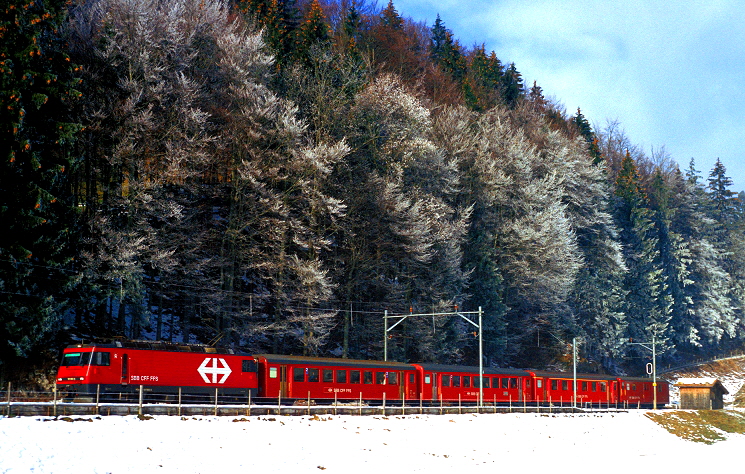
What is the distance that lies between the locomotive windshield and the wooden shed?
57.1m

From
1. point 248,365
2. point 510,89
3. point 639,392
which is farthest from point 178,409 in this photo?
point 510,89

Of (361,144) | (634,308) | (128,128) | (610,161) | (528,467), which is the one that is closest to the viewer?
(528,467)

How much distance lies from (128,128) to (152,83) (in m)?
3.51

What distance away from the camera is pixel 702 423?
60.8m

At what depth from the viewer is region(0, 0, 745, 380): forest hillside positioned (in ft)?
126

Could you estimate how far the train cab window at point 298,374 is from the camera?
4209 centimetres

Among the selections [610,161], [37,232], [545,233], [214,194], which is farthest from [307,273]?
[610,161]

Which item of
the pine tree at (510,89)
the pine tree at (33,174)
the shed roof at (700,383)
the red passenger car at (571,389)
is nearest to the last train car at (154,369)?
the pine tree at (33,174)

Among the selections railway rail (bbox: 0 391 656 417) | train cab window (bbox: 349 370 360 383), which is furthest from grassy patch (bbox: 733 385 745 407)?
train cab window (bbox: 349 370 360 383)

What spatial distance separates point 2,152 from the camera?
3572cm

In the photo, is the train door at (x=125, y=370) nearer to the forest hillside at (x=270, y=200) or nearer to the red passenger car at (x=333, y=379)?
the forest hillside at (x=270, y=200)

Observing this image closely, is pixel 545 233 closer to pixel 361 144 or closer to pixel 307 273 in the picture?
pixel 361 144

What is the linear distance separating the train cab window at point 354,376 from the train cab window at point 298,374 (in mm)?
3712

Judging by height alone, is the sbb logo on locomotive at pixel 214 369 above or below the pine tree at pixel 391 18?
below
